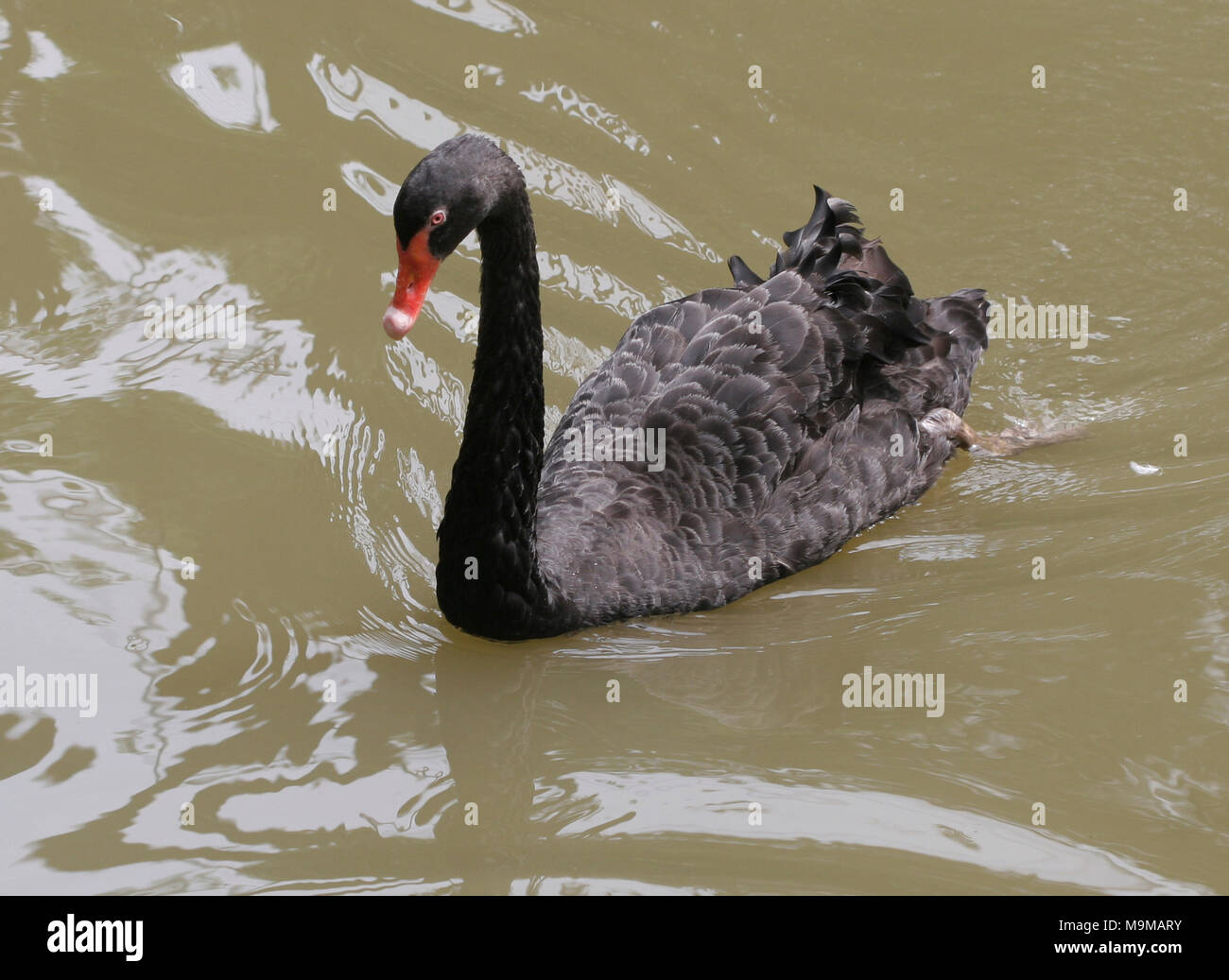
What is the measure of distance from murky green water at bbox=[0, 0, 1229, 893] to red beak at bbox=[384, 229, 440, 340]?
1392 mm

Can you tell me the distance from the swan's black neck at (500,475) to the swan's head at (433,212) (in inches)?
15.2

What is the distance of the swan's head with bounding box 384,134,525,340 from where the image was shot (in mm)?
4656

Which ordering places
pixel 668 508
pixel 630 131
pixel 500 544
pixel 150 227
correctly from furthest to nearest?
pixel 630 131
pixel 150 227
pixel 668 508
pixel 500 544

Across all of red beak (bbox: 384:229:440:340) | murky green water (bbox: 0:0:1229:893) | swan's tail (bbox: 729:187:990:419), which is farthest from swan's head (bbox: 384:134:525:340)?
swan's tail (bbox: 729:187:990:419)

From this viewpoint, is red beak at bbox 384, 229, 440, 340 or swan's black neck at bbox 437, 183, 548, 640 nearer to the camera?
red beak at bbox 384, 229, 440, 340

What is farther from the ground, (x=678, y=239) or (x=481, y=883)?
(x=678, y=239)

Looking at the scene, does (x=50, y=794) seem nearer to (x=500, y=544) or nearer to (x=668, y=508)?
(x=500, y=544)

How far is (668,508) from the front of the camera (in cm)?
610

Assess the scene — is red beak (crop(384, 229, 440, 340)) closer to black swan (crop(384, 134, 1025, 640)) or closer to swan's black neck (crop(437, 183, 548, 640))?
black swan (crop(384, 134, 1025, 640))

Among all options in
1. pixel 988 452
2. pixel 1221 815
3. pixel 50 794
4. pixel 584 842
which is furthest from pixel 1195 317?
pixel 50 794

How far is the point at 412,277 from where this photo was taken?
473cm

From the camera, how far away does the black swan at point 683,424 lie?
522 cm

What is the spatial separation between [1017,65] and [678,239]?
10.3 ft

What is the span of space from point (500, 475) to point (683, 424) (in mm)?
1089
